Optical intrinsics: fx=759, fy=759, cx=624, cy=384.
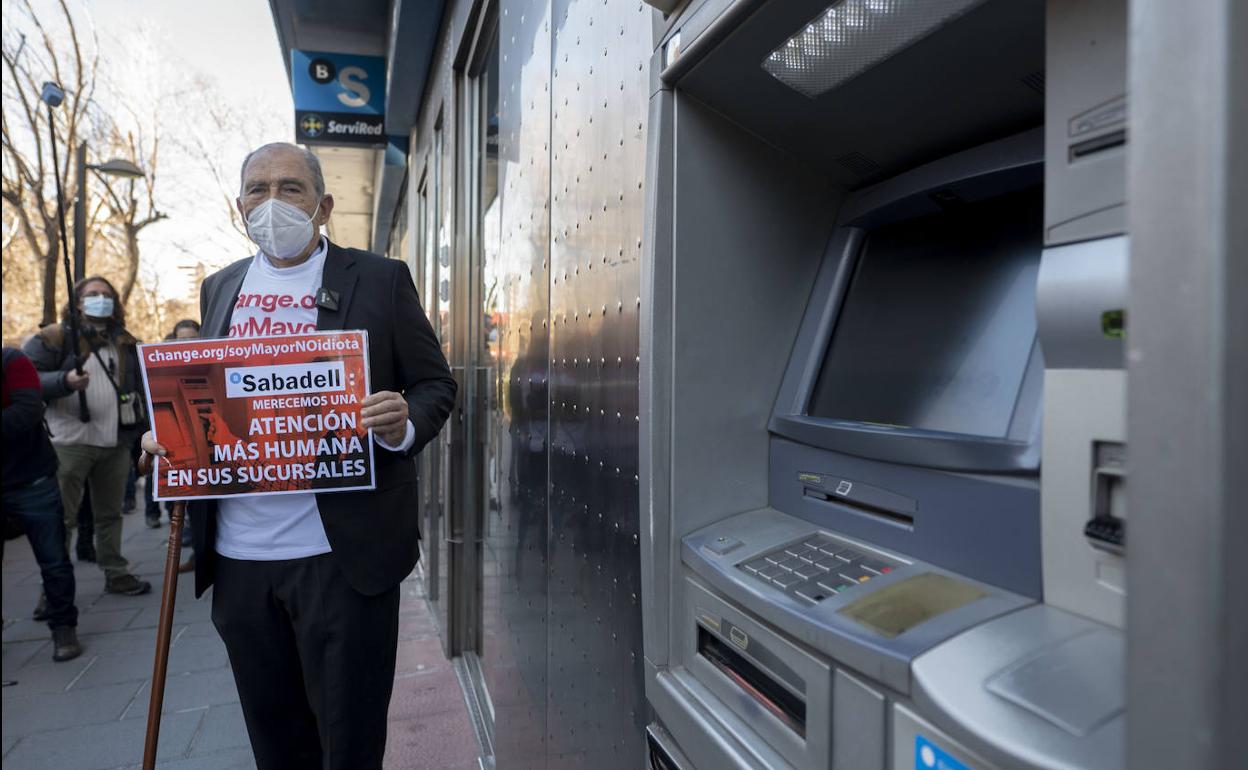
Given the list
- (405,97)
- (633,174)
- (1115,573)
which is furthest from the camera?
(405,97)

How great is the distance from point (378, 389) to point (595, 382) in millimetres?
646

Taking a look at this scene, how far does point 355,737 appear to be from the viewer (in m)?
1.96

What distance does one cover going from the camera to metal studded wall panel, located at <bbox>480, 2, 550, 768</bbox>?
2.25 meters

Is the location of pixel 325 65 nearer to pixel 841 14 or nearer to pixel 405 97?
pixel 405 97

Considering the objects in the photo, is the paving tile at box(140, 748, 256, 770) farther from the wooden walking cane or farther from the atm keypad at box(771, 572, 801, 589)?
the atm keypad at box(771, 572, 801, 589)

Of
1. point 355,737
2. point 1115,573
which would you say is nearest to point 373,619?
point 355,737

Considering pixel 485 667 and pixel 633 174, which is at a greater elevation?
pixel 633 174

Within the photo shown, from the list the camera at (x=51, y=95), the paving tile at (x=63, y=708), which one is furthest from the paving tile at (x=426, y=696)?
the camera at (x=51, y=95)

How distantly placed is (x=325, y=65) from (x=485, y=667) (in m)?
5.75

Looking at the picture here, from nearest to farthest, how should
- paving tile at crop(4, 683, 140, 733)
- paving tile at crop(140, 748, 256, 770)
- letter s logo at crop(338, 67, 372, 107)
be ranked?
paving tile at crop(140, 748, 256, 770)
paving tile at crop(4, 683, 140, 733)
letter s logo at crop(338, 67, 372, 107)

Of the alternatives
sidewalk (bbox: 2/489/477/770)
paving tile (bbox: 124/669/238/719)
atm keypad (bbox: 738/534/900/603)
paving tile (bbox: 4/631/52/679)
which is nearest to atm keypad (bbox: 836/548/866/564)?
atm keypad (bbox: 738/534/900/603)

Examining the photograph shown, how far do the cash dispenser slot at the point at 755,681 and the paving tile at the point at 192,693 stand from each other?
123 inches

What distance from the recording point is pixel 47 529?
402 centimetres

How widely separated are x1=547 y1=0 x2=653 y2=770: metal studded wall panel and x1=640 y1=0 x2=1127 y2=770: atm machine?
306mm
